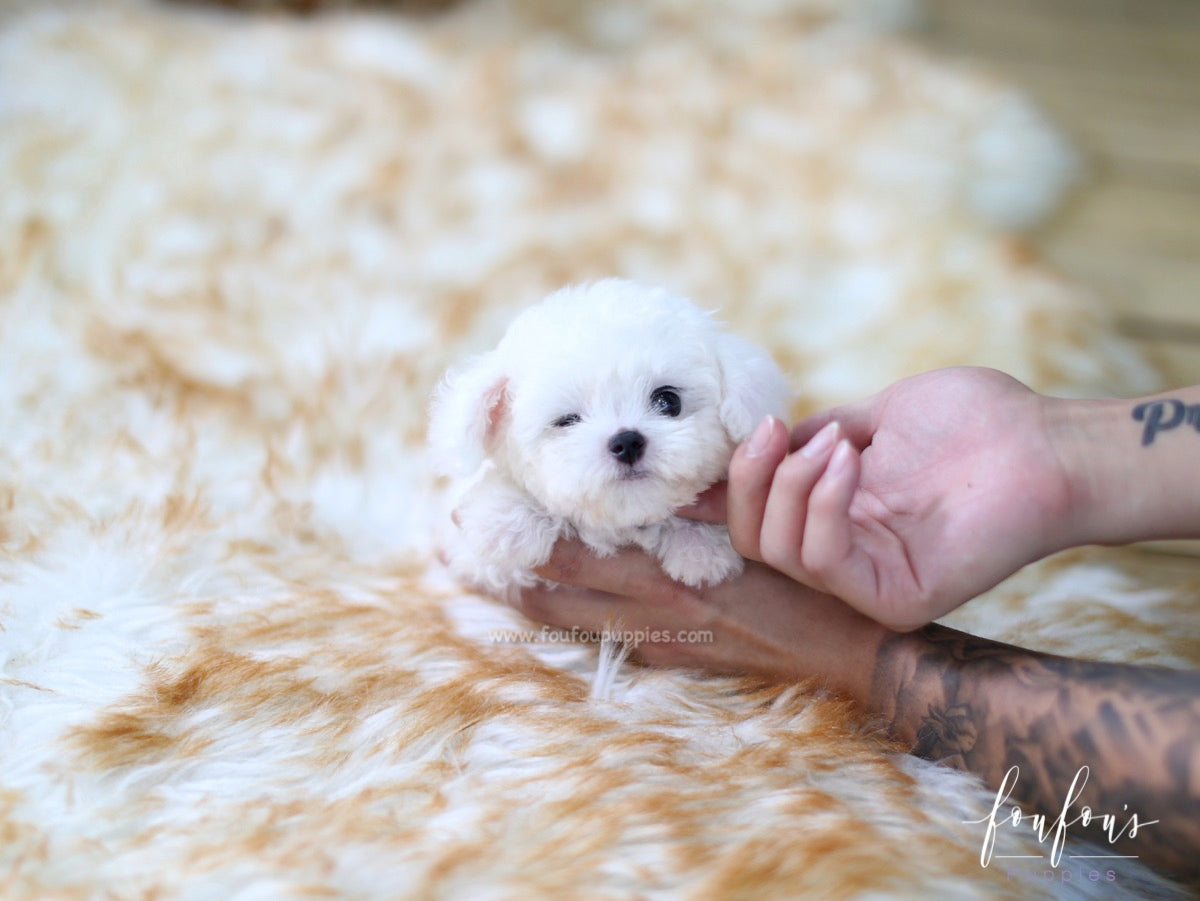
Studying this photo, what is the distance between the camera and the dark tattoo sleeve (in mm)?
969

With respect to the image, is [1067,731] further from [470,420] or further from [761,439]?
[470,420]

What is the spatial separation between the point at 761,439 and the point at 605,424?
17 centimetres

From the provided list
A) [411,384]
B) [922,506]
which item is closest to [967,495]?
[922,506]

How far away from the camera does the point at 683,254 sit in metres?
1.97

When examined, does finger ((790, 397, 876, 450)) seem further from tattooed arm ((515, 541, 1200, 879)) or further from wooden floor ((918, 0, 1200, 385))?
wooden floor ((918, 0, 1200, 385))

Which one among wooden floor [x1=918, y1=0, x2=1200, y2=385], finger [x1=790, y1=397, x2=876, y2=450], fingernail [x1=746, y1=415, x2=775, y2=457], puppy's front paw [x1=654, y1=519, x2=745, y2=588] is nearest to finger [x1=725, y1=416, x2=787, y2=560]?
fingernail [x1=746, y1=415, x2=775, y2=457]

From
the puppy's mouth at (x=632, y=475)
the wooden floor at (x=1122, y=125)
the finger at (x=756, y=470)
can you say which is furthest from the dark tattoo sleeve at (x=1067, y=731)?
the wooden floor at (x=1122, y=125)

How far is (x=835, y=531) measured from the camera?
3.48ft

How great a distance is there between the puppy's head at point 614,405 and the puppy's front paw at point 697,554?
68 mm

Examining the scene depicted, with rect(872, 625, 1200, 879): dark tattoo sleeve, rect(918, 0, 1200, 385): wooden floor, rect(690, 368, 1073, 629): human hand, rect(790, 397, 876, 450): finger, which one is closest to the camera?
rect(872, 625, 1200, 879): dark tattoo sleeve

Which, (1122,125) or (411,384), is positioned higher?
(1122,125)

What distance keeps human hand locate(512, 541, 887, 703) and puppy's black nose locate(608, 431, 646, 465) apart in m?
0.19

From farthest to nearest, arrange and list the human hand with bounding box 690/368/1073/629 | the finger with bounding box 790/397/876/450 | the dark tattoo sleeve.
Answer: the finger with bounding box 790/397/876/450 < the human hand with bounding box 690/368/1073/629 < the dark tattoo sleeve

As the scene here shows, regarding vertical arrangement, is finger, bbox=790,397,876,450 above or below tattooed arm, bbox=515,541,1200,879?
above
